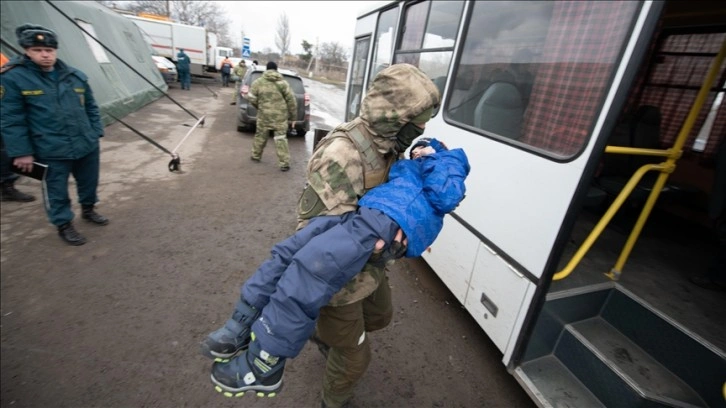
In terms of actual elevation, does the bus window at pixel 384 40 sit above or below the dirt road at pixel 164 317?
above

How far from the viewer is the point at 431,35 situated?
3.30 m

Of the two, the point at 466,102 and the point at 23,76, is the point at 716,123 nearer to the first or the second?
the point at 466,102

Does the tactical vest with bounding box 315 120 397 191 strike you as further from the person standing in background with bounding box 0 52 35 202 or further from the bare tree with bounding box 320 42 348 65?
the bare tree with bounding box 320 42 348 65

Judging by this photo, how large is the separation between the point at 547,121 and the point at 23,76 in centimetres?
418

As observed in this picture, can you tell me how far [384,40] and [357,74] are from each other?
1.22 meters

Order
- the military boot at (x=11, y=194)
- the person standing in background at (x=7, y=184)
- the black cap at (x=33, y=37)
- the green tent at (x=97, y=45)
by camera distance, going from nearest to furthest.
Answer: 1. the black cap at (x=33, y=37)
2. the person standing in background at (x=7, y=184)
3. the military boot at (x=11, y=194)
4. the green tent at (x=97, y=45)

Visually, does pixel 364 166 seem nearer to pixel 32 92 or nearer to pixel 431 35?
pixel 431 35

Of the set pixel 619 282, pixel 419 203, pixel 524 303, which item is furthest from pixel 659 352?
pixel 419 203

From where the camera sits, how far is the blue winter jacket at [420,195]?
1308 millimetres

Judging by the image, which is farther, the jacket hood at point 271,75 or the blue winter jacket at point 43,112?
the jacket hood at point 271,75

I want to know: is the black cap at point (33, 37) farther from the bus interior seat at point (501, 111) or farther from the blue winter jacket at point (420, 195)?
the bus interior seat at point (501, 111)

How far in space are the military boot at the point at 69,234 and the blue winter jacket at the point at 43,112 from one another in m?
0.73

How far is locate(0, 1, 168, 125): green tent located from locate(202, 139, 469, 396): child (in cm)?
517

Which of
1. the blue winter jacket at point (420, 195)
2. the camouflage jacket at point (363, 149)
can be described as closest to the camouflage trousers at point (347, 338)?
the camouflage jacket at point (363, 149)
